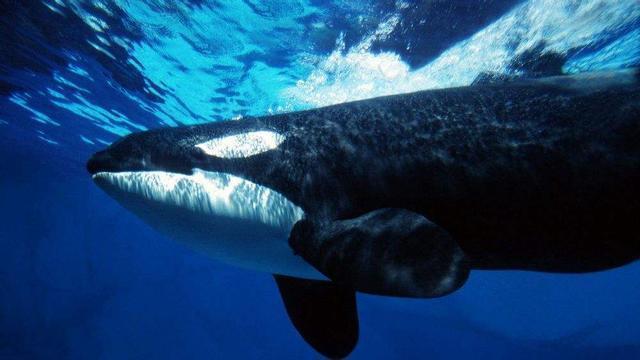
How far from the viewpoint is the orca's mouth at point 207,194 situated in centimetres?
312

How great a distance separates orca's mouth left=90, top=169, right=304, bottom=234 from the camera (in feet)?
10.2

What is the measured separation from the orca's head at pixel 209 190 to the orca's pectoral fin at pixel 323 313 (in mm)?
649

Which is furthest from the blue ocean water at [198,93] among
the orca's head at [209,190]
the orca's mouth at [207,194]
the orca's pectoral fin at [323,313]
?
the orca's pectoral fin at [323,313]

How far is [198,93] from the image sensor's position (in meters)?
13.0

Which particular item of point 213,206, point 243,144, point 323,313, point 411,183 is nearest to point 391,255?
point 411,183

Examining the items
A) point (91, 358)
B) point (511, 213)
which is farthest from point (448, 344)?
point (511, 213)

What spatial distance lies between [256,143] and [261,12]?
622 cm

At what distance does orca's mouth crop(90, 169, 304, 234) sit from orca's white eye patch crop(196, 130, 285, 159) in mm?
263

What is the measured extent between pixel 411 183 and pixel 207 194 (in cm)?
175

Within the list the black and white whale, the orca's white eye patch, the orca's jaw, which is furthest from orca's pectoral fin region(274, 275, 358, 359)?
the orca's white eye patch

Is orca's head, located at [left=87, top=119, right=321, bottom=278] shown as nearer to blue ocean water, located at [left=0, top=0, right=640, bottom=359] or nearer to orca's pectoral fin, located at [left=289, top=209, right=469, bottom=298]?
orca's pectoral fin, located at [left=289, top=209, right=469, bottom=298]

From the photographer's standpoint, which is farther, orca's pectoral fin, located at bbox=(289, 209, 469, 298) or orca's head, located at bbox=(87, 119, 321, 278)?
orca's head, located at bbox=(87, 119, 321, 278)

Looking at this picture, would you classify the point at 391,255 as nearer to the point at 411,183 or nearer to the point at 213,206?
the point at 411,183

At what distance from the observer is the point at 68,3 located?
30.3ft
